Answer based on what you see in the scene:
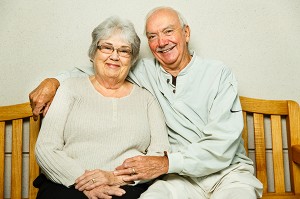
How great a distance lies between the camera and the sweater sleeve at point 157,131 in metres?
1.73

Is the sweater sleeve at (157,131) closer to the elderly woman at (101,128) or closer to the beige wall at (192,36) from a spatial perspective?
the elderly woman at (101,128)

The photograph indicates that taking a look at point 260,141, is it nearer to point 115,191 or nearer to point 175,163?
point 175,163

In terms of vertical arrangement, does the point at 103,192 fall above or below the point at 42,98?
below

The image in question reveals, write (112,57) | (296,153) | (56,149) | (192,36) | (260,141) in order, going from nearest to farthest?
(56,149), (112,57), (296,153), (260,141), (192,36)

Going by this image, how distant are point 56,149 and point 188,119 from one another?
2.20 ft

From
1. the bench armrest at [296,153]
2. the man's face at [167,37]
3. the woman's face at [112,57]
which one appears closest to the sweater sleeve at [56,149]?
the woman's face at [112,57]

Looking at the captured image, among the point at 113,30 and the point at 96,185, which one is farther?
the point at 113,30

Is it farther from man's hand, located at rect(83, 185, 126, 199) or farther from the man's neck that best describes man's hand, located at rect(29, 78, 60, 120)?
the man's neck

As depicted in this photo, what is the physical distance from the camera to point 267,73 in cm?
223

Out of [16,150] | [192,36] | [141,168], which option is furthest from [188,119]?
[16,150]

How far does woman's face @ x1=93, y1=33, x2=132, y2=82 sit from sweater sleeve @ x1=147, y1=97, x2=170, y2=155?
9.7 inches

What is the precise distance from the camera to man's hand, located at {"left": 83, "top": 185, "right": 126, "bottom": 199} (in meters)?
1.49

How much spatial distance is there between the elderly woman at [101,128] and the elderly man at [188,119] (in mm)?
79

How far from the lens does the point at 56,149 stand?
1606 millimetres
